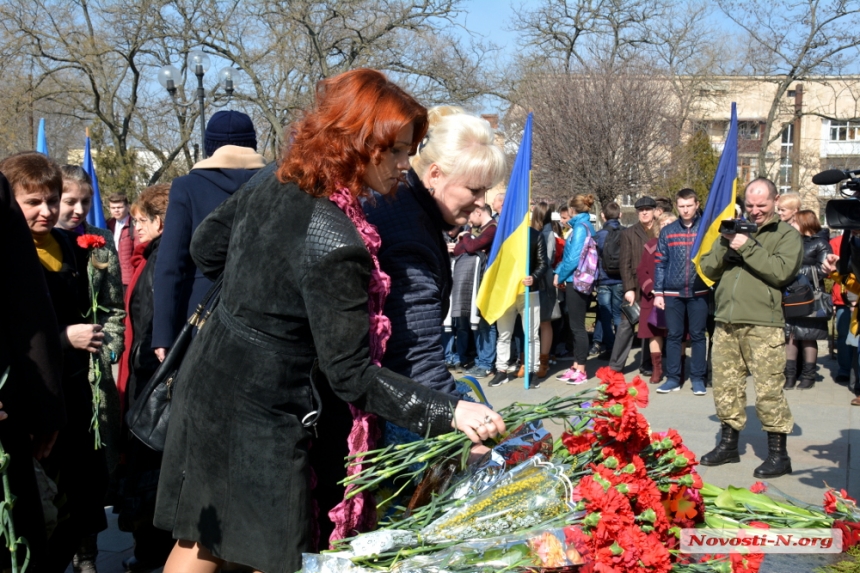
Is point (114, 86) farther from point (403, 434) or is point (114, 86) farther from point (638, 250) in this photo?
point (403, 434)

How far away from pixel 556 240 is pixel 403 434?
718 centimetres

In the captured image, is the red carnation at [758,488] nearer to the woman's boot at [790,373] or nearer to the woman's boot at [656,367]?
the woman's boot at [656,367]

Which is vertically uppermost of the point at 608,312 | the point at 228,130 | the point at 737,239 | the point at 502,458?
the point at 228,130

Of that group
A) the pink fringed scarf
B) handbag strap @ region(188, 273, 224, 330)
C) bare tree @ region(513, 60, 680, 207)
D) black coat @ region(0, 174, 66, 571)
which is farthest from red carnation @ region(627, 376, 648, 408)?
bare tree @ region(513, 60, 680, 207)

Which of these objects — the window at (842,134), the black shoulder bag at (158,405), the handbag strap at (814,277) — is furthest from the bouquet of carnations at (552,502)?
the window at (842,134)

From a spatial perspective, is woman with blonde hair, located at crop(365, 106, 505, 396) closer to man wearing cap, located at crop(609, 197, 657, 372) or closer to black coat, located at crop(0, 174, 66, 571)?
black coat, located at crop(0, 174, 66, 571)

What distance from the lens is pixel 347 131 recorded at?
215 cm

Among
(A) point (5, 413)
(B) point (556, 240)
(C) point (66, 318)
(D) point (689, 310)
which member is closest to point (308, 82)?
(B) point (556, 240)

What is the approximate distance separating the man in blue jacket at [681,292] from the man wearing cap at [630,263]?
582mm

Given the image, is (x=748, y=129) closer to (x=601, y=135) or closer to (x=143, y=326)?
(x=601, y=135)

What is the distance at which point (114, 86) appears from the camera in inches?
1036

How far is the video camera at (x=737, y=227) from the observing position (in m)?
5.24

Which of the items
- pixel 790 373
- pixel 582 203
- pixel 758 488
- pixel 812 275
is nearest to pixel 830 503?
pixel 758 488

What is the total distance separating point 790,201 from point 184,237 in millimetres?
6687
